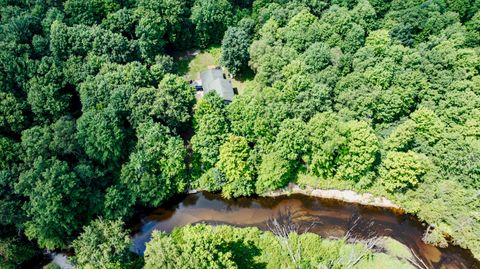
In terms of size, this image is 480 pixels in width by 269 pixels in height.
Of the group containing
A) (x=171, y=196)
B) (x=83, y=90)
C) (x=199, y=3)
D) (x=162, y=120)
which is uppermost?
(x=199, y=3)

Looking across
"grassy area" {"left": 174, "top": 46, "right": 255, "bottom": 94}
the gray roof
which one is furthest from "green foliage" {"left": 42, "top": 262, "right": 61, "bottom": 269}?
"grassy area" {"left": 174, "top": 46, "right": 255, "bottom": 94}

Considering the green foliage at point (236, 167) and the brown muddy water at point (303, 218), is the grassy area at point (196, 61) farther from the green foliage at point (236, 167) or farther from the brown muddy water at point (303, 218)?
the brown muddy water at point (303, 218)

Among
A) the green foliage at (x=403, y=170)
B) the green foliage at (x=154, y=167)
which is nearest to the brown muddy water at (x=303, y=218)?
the green foliage at (x=154, y=167)

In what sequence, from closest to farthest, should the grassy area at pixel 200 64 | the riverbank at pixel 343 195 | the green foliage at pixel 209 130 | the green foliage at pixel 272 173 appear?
the green foliage at pixel 272 173
the riverbank at pixel 343 195
the green foliage at pixel 209 130
the grassy area at pixel 200 64

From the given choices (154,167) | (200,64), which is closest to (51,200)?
(154,167)

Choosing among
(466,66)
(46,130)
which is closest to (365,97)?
(466,66)

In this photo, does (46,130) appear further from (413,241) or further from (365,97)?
(413,241)

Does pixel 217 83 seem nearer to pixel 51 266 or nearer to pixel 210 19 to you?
pixel 210 19
